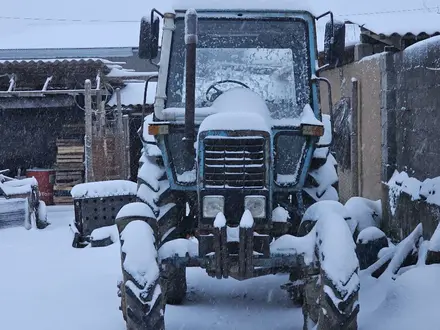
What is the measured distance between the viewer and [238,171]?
4672mm

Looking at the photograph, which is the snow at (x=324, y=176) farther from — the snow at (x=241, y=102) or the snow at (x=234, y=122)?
the snow at (x=234, y=122)

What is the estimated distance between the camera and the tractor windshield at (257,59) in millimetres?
5414

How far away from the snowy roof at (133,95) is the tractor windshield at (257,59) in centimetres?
1113

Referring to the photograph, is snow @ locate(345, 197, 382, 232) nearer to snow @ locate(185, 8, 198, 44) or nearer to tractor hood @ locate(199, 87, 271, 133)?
tractor hood @ locate(199, 87, 271, 133)

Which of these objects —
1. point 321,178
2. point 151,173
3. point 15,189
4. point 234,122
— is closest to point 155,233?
point 151,173

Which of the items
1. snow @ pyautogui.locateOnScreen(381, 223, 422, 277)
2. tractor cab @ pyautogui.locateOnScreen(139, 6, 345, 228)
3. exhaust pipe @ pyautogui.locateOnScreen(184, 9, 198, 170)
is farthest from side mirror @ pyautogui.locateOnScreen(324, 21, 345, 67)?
snow @ pyautogui.locateOnScreen(381, 223, 422, 277)

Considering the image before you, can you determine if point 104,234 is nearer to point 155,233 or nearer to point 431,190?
point 155,233

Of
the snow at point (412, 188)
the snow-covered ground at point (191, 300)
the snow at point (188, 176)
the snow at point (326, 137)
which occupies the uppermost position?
the snow at point (326, 137)

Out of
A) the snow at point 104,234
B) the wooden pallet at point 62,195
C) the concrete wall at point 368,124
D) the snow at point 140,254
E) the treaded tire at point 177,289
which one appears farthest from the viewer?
the wooden pallet at point 62,195

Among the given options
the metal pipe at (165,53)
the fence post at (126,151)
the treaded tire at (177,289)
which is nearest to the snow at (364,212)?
the treaded tire at (177,289)

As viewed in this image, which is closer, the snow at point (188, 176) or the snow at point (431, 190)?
the snow at point (188, 176)

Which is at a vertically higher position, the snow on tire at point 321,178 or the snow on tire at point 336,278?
the snow on tire at point 321,178

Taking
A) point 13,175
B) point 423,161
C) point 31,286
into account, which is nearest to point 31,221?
point 31,286

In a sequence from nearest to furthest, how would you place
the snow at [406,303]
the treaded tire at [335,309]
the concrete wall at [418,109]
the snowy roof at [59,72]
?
the treaded tire at [335,309] → the snow at [406,303] → the concrete wall at [418,109] → the snowy roof at [59,72]
